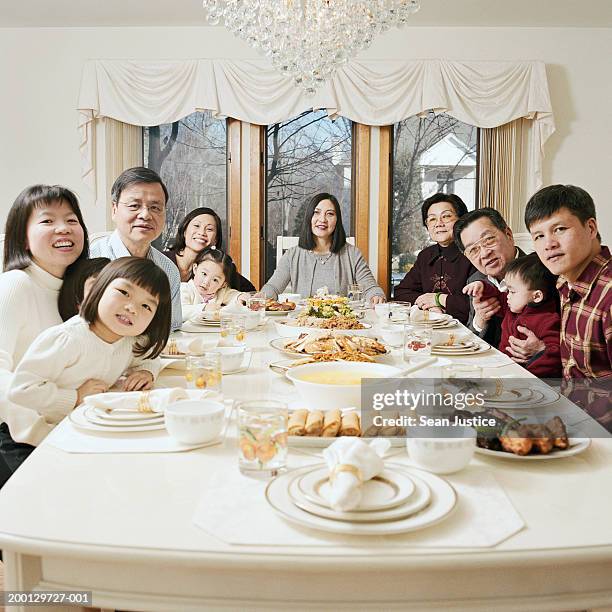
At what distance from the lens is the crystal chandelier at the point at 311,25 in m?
3.18

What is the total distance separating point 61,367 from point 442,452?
969 millimetres

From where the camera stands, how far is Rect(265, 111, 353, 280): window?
5383 millimetres

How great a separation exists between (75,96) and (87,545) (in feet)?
16.6

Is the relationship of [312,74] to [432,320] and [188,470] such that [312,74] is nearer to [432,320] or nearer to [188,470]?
[432,320]

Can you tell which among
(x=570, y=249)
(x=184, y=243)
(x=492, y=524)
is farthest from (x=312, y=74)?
(x=492, y=524)

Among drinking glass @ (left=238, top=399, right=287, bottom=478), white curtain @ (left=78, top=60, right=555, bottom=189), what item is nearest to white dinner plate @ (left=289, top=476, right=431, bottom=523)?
drinking glass @ (left=238, top=399, right=287, bottom=478)

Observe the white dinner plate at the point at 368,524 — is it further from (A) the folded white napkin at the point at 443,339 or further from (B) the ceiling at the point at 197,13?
(B) the ceiling at the point at 197,13

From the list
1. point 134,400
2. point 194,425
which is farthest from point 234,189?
point 194,425

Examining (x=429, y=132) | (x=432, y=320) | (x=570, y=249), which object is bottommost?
(x=432, y=320)

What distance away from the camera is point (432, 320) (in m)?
2.67

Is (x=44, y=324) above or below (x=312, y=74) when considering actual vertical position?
below

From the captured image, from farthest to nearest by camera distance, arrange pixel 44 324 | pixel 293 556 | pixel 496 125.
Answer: pixel 496 125
pixel 44 324
pixel 293 556

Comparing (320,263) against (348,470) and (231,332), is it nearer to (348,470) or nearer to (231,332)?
(231,332)

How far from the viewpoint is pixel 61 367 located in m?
1.58
